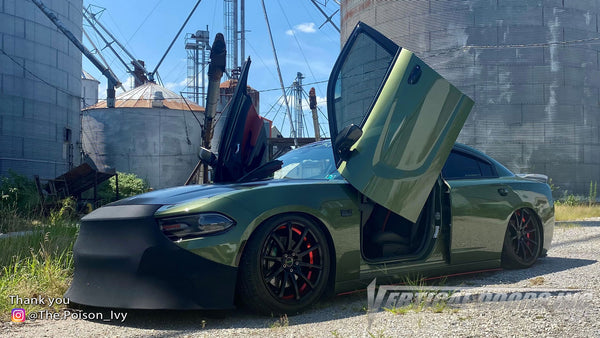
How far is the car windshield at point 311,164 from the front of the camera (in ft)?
13.7

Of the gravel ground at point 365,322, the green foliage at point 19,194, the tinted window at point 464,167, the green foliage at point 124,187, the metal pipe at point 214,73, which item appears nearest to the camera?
the gravel ground at point 365,322

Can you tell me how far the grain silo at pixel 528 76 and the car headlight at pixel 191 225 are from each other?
1440 centimetres

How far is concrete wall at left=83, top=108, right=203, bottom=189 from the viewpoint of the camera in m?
31.2

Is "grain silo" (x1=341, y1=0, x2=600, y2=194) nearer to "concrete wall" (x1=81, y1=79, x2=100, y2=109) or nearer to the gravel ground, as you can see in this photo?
the gravel ground

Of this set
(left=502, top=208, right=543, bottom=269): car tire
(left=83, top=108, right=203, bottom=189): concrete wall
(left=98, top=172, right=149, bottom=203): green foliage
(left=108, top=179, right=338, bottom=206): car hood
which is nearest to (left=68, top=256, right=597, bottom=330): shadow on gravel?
(left=108, top=179, right=338, bottom=206): car hood

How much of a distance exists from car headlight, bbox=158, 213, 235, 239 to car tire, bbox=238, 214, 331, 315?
240 millimetres

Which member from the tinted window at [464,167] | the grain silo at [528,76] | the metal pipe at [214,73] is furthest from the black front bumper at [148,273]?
the grain silo at [528,76]

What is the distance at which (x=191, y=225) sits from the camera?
10.5ft

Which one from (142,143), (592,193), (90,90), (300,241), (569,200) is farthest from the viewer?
(90,90)

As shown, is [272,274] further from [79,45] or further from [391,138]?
[79,45]

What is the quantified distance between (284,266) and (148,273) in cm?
85

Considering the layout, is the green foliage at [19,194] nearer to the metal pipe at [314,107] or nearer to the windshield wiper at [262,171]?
the windshield wiper at [262,171]

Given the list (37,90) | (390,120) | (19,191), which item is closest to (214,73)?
(19,191)

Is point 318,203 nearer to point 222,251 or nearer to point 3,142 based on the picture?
point 222,251
